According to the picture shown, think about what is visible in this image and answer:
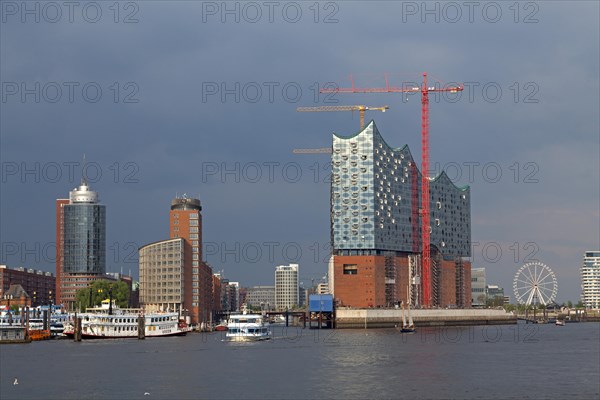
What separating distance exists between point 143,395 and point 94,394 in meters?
4.93

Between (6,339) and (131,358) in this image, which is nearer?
(131,358)

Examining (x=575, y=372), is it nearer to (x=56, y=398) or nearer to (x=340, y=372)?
(x=340, y=372)

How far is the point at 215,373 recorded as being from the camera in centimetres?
11438

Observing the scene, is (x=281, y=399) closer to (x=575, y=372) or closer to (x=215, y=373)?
(x=215, y=373)

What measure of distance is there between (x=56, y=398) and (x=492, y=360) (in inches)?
2555

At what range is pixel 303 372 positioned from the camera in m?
114

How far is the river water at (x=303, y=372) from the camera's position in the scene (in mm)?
93188

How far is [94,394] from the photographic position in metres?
92.9

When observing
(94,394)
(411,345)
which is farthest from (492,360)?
(94,394)

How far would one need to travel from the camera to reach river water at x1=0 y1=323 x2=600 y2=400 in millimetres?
93188

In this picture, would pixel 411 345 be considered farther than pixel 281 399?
Yes

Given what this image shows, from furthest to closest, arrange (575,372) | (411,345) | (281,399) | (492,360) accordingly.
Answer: (411,345) → (492,360) → (575,372) → (281,399)

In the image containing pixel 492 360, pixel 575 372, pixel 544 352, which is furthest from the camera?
pixel 544 352

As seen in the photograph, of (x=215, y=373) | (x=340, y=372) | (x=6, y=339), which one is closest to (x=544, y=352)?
(x=340, y=372)
